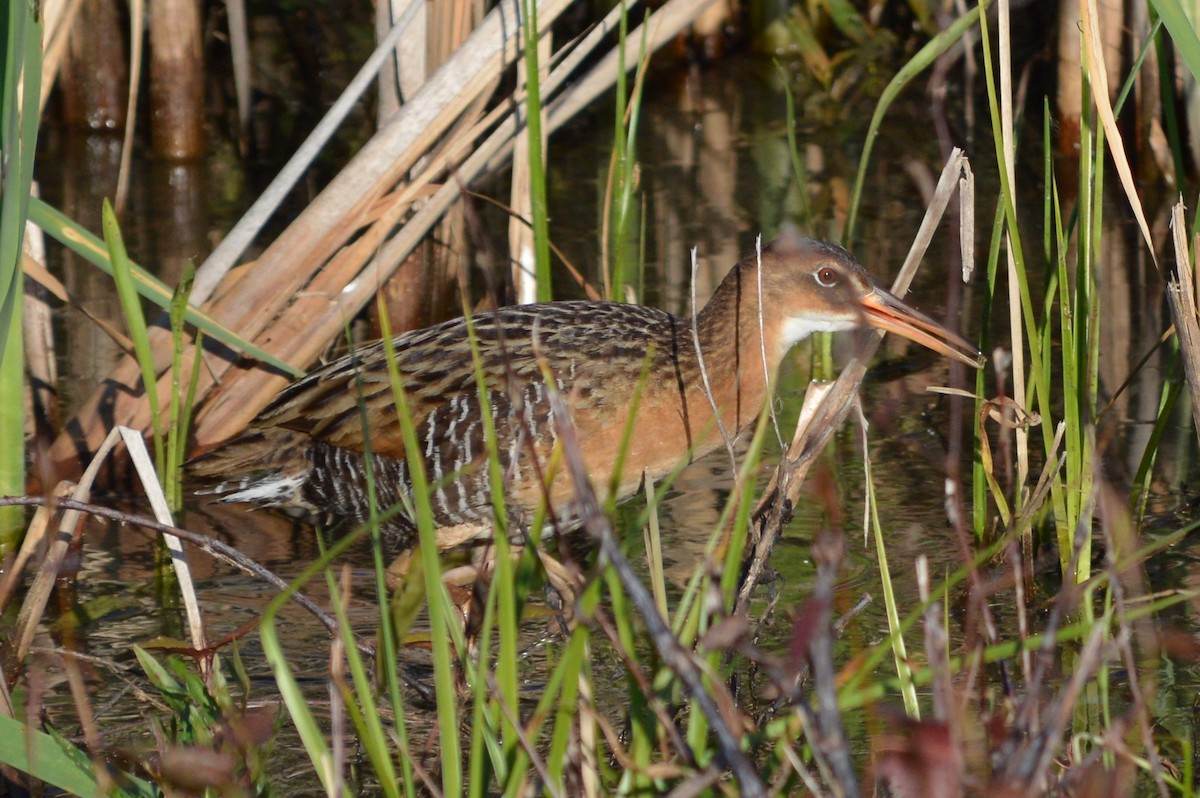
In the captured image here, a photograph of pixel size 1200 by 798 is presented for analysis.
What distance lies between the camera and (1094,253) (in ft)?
9.98

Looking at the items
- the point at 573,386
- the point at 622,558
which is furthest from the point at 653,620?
the point at 573,386

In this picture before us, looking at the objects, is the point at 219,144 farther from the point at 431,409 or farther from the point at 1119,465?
the point at 1119,465

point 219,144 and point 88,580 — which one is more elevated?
point 219,144

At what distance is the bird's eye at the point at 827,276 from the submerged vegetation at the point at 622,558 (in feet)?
1.13

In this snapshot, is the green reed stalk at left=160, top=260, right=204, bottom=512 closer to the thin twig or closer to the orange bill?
the orange bill

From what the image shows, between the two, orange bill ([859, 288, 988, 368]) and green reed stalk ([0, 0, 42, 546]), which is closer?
green reed stalk ([0, 0, 42, 546])

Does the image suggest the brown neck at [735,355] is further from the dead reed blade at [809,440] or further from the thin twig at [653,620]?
the thin twig at [653,620]

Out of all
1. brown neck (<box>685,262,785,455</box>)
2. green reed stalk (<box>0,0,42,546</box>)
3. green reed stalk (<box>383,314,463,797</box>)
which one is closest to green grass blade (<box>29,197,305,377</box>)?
green reed stalk (<box>0,0,42,546</box>)

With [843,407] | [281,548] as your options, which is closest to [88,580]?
[281,548]

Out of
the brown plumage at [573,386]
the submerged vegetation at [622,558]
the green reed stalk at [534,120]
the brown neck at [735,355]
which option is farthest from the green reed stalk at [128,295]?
the brown neck at [735,355]

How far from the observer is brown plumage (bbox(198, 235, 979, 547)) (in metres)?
3.60

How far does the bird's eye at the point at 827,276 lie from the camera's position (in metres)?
3.65

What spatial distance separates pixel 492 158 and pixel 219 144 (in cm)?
333

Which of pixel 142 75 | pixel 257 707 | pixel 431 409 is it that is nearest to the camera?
pixel 257 707
